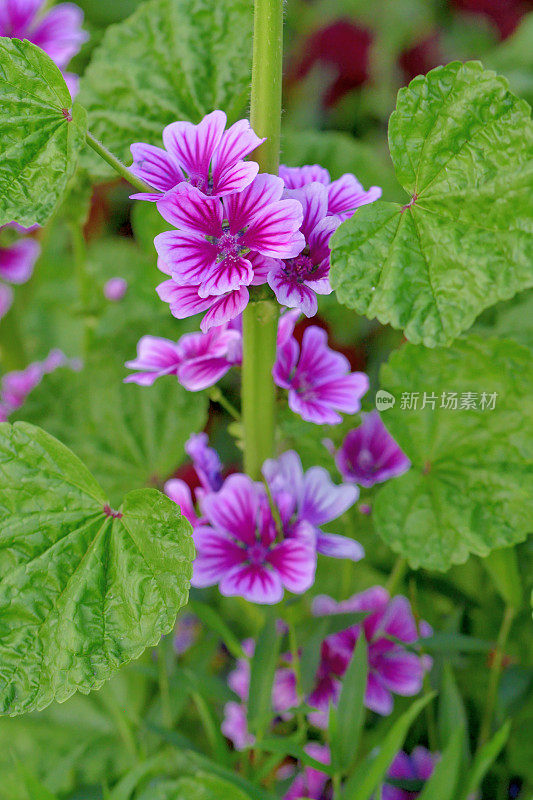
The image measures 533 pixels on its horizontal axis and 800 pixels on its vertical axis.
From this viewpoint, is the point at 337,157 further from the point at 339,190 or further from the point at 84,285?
the point at 339,190

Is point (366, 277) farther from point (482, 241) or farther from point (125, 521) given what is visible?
point (125, 521)

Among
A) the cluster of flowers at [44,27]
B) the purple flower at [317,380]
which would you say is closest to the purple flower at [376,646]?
the purple flower at [317,380]

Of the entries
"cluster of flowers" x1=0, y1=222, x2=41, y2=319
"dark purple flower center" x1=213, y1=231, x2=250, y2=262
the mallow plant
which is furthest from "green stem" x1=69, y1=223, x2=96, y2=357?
"dark purple flower center" x1=213, y1=231, x2=250, y2=262

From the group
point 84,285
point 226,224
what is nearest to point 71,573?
point 226,224

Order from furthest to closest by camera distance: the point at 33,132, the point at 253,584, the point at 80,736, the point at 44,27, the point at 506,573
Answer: the point at 44,27
the point at 80,736
the point at 506,573
the point at 253,584
the point at 33,132

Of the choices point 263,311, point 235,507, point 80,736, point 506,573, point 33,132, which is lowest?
point 80,736

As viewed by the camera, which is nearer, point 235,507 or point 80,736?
point 235,507
